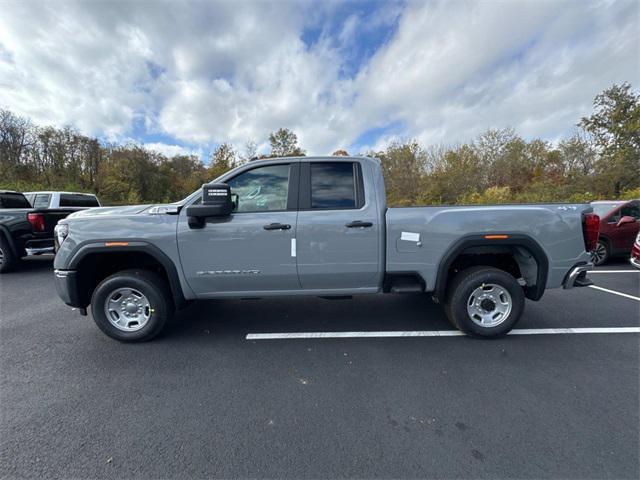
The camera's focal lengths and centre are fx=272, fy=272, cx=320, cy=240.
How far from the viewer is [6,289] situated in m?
5.14

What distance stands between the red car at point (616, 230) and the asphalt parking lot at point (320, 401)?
3.62 metres

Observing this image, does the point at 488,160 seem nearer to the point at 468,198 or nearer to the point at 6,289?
the point at 468,198

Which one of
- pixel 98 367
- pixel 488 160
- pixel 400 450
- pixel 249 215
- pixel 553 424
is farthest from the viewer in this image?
pixel 488 160

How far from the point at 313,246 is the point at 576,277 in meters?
2.99

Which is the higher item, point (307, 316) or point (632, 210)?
point (632, 210)

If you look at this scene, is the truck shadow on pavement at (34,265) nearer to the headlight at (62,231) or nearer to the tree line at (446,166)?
the headlight at (62,231)

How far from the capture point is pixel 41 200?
25.8ft

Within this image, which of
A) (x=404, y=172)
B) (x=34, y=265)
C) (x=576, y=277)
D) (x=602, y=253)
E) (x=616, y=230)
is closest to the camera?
(x=576, y=277)

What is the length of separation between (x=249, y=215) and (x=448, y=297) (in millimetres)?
2501

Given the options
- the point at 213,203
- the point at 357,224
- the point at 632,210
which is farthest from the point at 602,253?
the point at 213,203

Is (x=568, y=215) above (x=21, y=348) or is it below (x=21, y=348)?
above

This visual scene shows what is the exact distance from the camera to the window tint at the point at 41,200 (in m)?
7.77

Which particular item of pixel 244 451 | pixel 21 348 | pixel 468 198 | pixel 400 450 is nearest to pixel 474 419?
pixel 400 450

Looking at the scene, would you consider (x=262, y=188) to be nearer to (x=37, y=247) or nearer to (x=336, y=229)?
(x=336, y=229)
